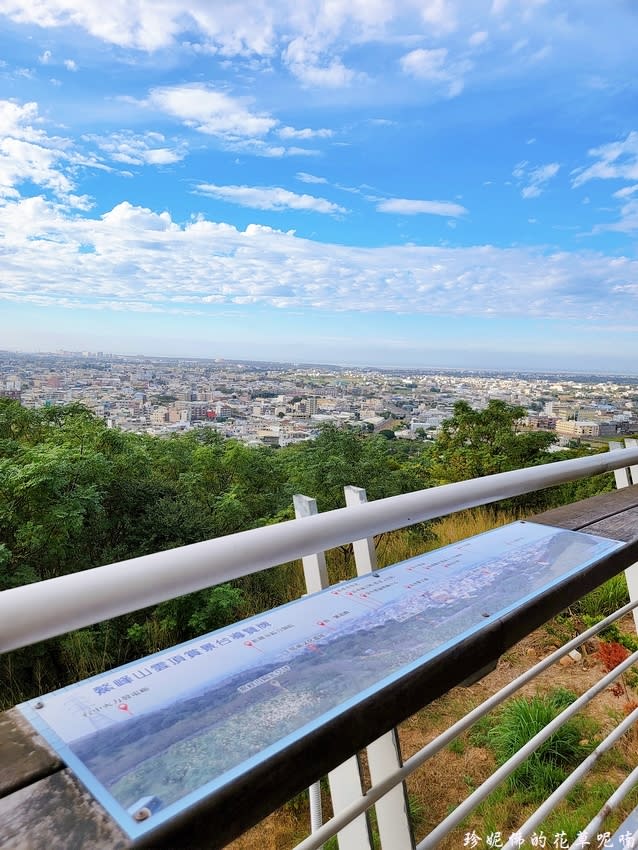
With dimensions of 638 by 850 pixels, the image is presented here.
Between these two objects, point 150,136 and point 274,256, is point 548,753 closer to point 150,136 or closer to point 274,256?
point 150,136

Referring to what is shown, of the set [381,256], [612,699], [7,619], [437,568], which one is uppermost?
[381,256]

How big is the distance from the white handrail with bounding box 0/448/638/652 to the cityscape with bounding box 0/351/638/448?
482cm

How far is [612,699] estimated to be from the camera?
95.8 inches

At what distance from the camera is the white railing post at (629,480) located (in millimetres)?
1629

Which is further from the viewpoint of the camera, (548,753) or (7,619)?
(548,753)

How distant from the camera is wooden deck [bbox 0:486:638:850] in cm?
41

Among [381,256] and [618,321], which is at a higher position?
[381,256]

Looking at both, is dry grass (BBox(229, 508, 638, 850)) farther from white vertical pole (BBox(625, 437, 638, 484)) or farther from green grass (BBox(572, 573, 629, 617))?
white vertical pole (BBox(625, 437, 638, 484))

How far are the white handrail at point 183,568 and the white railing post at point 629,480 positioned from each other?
0.95m

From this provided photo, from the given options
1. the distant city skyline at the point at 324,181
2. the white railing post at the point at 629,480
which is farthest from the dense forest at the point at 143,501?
the distant city skyline at the point at 324,181

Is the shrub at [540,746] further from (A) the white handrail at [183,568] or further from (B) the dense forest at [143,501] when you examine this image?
(B) the dense forest at [143,501]

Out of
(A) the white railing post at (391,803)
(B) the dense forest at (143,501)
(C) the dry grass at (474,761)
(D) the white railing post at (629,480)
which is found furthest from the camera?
(B) the dense forest at (143,501)

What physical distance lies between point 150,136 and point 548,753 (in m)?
10.0

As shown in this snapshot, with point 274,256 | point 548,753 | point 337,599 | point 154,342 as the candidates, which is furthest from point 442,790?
point 274,256
